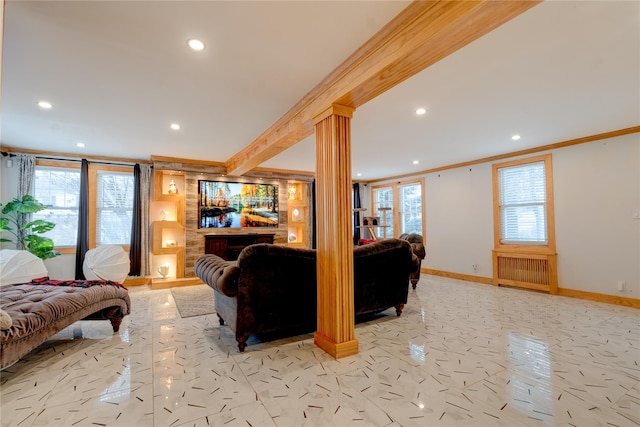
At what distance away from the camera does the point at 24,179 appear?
5.26 m

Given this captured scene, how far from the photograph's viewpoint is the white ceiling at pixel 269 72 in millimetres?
2006

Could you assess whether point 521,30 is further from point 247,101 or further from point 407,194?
point 407,194

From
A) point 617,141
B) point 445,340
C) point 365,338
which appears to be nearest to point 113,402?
point 365,338

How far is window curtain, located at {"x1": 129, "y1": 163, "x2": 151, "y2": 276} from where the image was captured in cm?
595

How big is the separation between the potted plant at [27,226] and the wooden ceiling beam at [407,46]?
→ 495cm

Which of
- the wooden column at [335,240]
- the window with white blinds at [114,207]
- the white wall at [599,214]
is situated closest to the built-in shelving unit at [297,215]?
the window with white blinds at [114,207]

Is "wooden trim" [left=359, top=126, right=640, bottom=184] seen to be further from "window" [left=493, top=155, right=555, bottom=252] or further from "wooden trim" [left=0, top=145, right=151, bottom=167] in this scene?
"wooden trim" [left=0, top=145, right=151, bottom=167]

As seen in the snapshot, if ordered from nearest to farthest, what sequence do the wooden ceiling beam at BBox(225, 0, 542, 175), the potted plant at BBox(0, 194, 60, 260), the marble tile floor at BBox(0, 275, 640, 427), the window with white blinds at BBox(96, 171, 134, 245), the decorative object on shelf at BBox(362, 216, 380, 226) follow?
the wooden ceiling beam at BBox(225, 0, 542, 175), the marble tile floor at BBox(0, 275, 640, 427), the potted plant at BBox(0, 194, 60, 260), the window with white blinds at BBox(96, 171, 134, 245), the decorative object on shelf at BBox(362, 216, 380, 226)

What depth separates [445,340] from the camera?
9.95 ft

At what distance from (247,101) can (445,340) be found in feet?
10.9

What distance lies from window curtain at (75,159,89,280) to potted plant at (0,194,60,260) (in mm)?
343

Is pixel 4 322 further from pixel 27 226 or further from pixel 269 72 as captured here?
pixel 27 226

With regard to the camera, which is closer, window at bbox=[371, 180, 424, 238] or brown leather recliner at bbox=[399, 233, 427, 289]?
brown leather recliner at bbox=[399, 233, 427, 289]

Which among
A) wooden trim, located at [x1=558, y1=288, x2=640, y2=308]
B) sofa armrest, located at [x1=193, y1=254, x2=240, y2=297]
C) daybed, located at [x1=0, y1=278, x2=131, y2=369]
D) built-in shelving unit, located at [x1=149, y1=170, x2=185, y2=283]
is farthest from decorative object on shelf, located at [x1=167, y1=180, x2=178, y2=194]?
wooden trim, located at [x1=558, y1=288, x2=640, y2=308]
